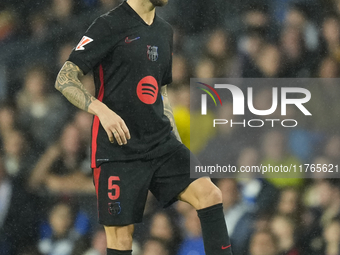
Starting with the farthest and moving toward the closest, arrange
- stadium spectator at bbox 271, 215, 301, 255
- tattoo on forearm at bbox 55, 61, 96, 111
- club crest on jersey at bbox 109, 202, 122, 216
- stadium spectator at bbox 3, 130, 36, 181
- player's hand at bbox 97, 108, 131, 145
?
stadium spectator at bbox 271, 215, 301, 255 < stadium spectator at bbox 3, 130, 36, 181 < club crest on jersey at bbox 109, 202, 122, 216 < tattoo on forearm at bbox 55, 61, 96, 111 < player's hand at bbox 97, 108, 131, 145

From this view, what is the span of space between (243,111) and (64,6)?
1.46 metres

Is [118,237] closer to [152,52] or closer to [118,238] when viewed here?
[118,238]

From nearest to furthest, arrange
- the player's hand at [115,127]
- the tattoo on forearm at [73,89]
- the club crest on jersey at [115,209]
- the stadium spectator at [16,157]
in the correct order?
the player's hand at [115,127] → the tattoo on forearm at [73,89] → the club crest on jersey at [115,209] → the stadium spectator at [16,157]

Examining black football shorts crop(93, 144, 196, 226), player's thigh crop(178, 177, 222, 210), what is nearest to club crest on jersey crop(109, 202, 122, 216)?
black football shorts crop(93, 144, 196, 226)

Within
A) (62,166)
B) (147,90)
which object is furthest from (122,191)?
(62,166)

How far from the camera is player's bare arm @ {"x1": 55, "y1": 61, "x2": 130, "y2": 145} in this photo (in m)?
1.86

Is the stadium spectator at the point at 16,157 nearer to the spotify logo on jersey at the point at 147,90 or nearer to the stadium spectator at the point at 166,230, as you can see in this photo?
the stadium spectator at the point at 166,230

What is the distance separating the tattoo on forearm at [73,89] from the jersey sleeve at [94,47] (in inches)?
2.0

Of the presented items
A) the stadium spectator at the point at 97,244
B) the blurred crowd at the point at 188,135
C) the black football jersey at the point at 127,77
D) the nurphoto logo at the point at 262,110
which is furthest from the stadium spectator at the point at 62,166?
the black football jersey at the point at 127,77

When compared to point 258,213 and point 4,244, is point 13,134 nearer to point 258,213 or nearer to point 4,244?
point 4,244

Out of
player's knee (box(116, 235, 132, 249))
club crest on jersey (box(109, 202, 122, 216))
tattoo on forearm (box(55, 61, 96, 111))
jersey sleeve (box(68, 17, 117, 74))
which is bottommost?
player's knee (box(116, 235, 132, 249))

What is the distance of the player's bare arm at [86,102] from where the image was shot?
6.10ft

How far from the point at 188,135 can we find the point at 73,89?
1472mm

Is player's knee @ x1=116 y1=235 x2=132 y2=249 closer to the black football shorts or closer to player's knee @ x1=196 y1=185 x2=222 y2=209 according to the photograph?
the black football shorts
